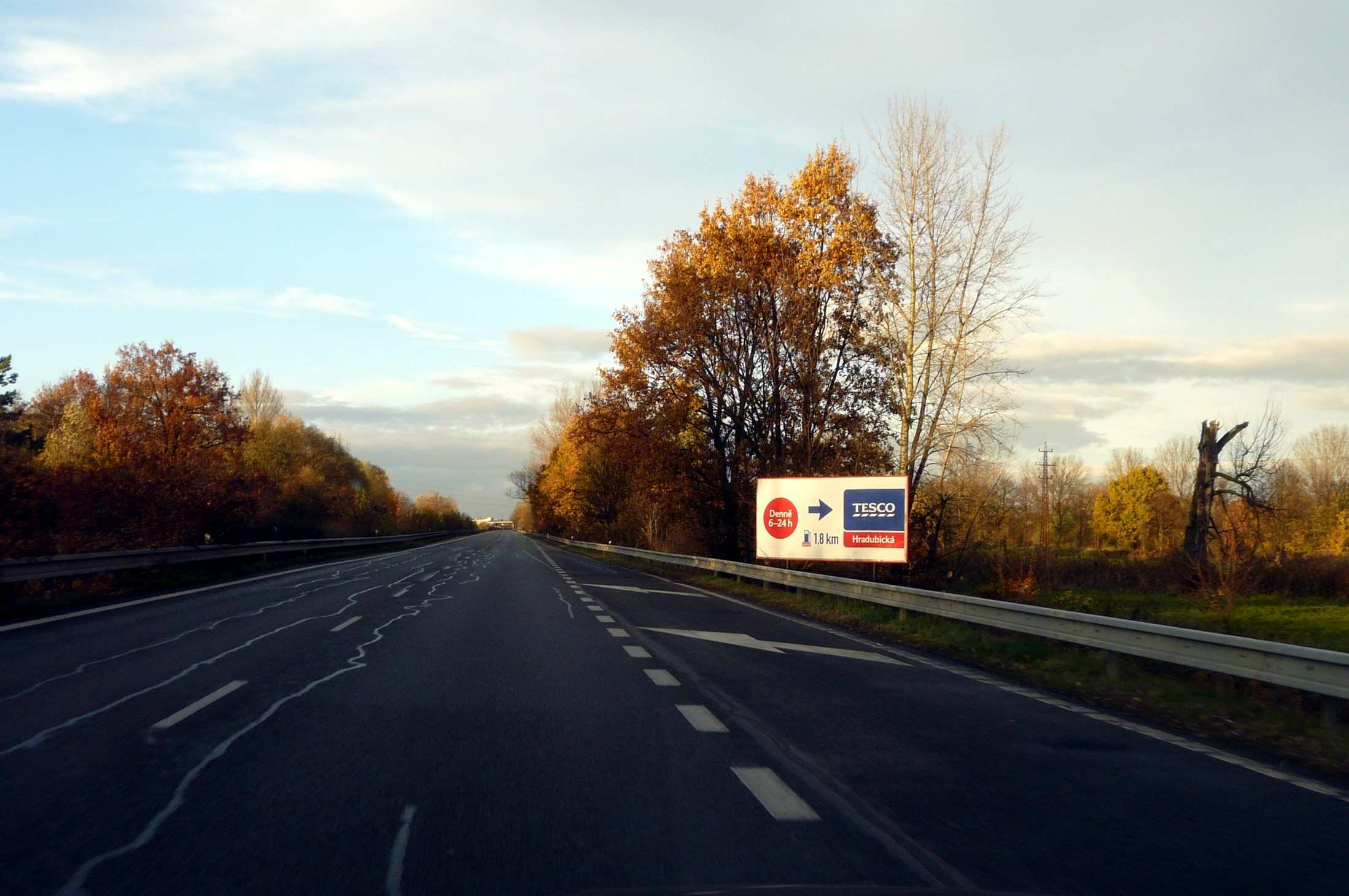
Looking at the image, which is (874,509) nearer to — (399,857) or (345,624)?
(345,624)

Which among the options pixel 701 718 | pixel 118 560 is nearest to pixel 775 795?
pixel 701 718

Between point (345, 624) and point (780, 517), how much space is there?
12.9 meters

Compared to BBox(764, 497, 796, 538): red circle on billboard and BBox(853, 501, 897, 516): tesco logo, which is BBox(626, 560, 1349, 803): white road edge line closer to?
BBox(853, 501, 897, 516): tesco logo

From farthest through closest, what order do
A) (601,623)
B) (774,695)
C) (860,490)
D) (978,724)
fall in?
(860,490) → (601,623) → (774,695) → (978,724)

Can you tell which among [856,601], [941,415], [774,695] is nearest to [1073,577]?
[941,415]

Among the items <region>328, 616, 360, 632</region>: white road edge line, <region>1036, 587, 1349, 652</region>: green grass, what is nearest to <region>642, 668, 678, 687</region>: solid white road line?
<region>328, 616, 360, 632</region>: white road edge line

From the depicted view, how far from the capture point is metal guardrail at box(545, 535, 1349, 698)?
24.4 feet

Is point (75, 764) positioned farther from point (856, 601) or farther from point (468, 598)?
point (856, 601)

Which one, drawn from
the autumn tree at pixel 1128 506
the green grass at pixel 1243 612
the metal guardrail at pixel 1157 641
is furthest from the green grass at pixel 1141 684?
the autumn tree at pixel 1128 506

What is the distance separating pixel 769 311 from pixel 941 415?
7.99 meters

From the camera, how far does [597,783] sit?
5.39 metres

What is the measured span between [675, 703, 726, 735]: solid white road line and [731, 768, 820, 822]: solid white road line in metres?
1.16

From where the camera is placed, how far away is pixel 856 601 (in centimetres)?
1905

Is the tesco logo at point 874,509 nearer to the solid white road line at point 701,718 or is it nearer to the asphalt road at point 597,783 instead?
the asphalt road at point 597,783
